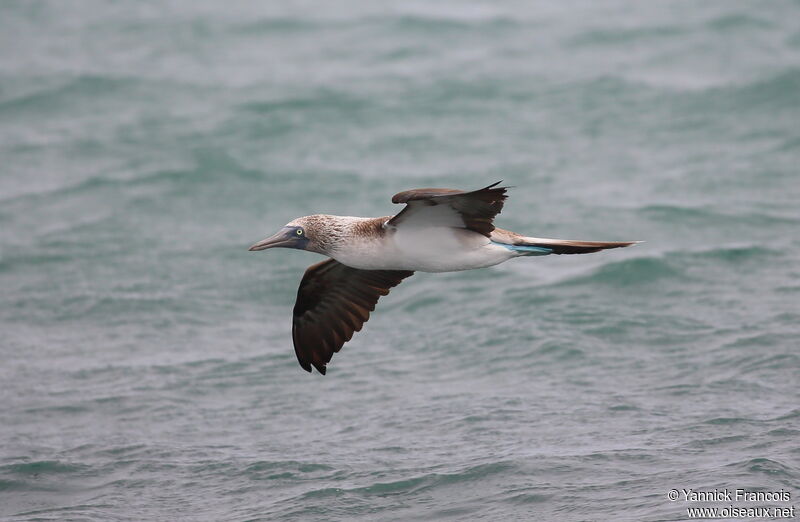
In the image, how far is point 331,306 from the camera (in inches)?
425

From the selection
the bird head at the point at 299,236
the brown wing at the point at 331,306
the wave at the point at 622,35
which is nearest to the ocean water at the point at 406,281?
the wave at the point at 622,35

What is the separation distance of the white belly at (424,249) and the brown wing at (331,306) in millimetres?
1010

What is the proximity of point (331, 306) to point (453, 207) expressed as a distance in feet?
6.10

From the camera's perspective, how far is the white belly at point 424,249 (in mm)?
9672

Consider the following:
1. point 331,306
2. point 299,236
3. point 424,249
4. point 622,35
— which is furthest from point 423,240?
point 622,35

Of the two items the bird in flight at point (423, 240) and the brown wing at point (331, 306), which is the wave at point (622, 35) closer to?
the brown wing at point (331, 306)

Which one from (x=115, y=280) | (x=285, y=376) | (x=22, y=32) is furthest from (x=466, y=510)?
(x=22, y=32)

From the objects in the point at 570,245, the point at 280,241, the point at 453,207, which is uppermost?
the point at 453,207

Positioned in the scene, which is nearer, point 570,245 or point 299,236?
point 570,245

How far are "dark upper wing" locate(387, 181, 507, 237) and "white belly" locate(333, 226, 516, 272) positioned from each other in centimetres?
8

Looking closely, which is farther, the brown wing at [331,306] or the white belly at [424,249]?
the brown wing at [331,306]

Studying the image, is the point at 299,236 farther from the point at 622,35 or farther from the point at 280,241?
the point at 622,35

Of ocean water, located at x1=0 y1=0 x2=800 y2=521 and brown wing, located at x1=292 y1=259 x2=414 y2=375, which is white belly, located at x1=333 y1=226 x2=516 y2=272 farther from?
ocean water, located at x1=0 y1=0 x2=800 y2=521

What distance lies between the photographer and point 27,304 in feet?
48.4
